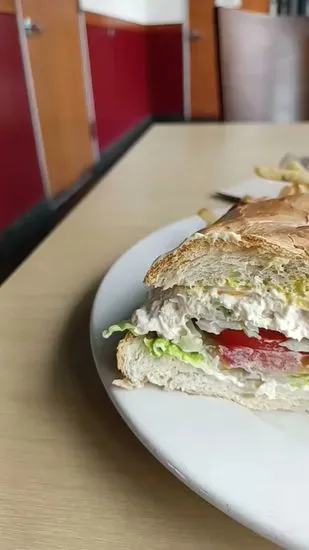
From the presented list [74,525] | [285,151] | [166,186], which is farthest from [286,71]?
[74,525]

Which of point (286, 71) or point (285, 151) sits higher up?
point (286, 71)

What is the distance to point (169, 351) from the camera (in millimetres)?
584

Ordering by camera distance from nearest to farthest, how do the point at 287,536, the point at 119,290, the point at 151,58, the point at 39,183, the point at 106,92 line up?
the point at 287,536 → the point at 119,290 → the point at 39,183 → the point at 106,92 → the point at 151,58

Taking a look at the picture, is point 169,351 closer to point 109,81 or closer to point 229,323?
point 229,323

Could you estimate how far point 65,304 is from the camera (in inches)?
32.0

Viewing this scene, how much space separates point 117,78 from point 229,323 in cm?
499

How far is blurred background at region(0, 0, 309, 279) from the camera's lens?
85.0 inches

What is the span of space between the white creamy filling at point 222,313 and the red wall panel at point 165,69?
6164 mm

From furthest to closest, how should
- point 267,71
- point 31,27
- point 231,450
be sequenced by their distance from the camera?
1. point 31,27
2. point 267,71
3. point 231,450

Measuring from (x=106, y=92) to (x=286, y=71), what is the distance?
2.90 metres

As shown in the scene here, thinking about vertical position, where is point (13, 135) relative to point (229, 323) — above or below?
below

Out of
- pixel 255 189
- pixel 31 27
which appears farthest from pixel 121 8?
pixel 255 189

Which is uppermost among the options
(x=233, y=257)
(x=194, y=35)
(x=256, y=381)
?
(x=194, y=35)

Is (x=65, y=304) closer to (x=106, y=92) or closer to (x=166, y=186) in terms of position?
(x=166, y=186)
